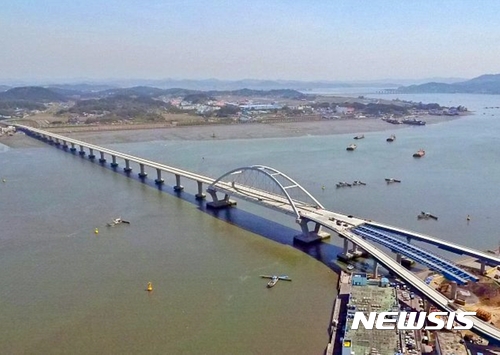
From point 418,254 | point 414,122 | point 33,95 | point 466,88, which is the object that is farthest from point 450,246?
point 466,88

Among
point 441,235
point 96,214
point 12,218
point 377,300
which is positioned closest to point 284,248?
point 377,300

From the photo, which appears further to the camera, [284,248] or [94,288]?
[284,248]

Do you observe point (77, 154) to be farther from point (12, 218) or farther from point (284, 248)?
point (284, 248)

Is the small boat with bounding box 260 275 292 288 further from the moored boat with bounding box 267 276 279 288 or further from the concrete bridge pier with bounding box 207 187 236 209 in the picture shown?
the concrete bridge pier with bounding box 207 187 236 209

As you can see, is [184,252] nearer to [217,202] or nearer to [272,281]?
[272,281]

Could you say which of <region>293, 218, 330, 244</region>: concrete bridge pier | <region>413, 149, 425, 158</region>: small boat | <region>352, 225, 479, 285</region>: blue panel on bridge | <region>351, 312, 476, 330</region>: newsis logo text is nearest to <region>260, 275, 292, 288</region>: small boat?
<region>293, 218, 330, 244</region>: concrete bridge pier
